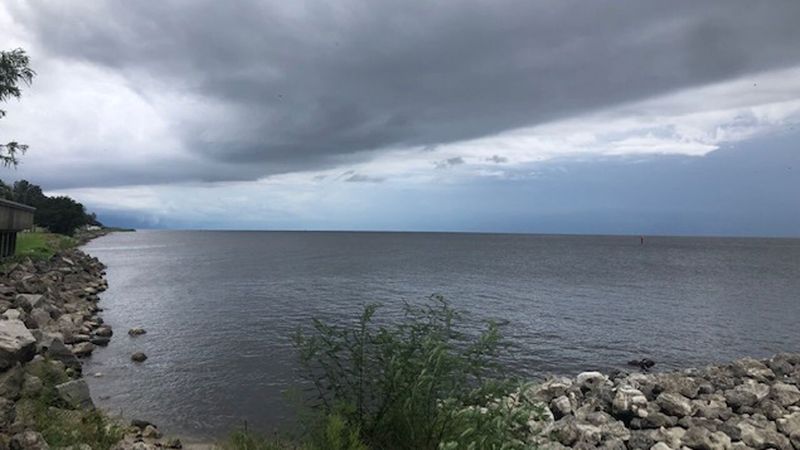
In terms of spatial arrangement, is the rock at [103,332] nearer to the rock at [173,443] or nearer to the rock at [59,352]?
the rock at [59,352]

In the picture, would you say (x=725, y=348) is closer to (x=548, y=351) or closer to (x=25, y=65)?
(x=548, y=351)

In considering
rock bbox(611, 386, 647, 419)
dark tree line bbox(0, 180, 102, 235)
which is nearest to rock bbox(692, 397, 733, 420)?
rock bbox(611, 386, 647, 419)

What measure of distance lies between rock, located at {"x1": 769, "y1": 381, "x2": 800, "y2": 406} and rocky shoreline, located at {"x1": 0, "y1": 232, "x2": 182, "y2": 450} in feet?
63.0

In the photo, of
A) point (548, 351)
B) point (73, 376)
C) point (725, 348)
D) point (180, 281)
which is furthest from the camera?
point (180, 281)

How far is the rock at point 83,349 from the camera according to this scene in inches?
1026

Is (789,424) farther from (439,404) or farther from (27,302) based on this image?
(27,302)

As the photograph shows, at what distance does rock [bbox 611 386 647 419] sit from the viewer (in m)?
15.7

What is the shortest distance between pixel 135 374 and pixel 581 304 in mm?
41742

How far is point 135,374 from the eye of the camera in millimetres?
23562

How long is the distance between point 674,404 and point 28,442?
55.1ft

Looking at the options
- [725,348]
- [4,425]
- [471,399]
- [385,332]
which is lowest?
[725,348]

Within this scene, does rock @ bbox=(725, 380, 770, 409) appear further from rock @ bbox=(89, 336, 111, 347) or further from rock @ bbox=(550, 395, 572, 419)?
rock @ bbox=(89, 336, 111, 347)

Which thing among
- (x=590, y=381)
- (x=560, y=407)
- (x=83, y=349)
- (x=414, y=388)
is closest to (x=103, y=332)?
(x=83, y=349)

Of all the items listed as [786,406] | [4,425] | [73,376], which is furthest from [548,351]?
[4,425]
